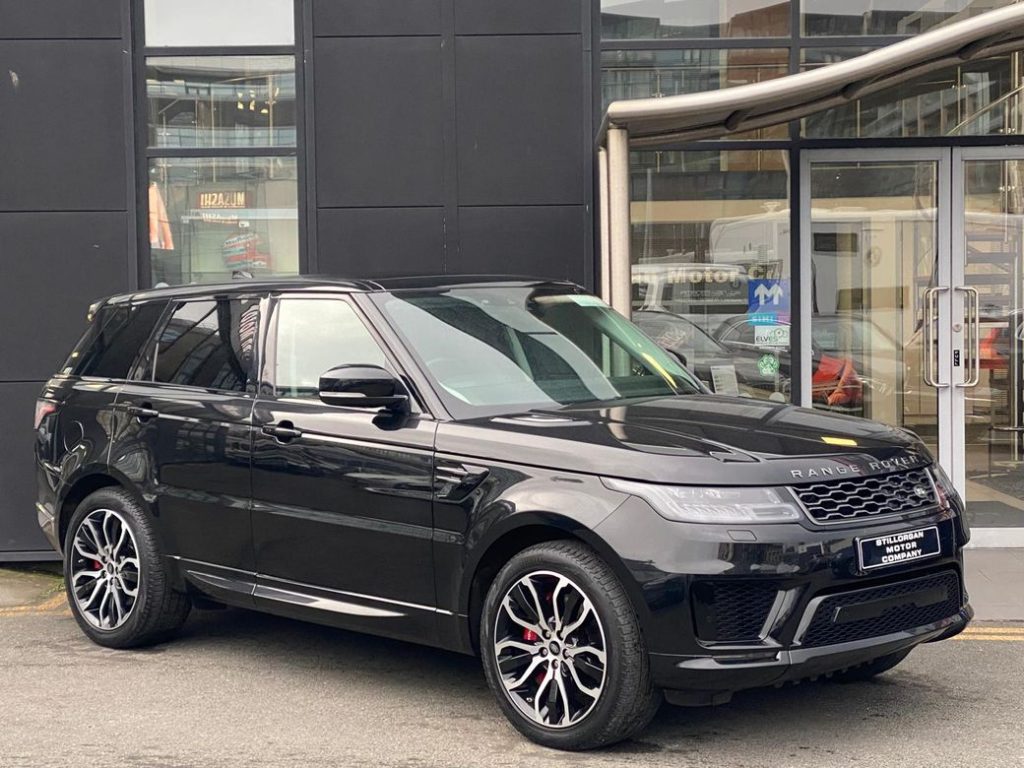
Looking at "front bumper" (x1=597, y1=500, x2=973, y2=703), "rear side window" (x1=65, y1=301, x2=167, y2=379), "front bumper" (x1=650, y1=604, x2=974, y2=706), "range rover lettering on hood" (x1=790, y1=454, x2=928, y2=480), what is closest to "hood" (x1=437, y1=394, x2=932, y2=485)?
"range rover lettering on hood" (x1=790, y1=454, x2=928, y2=480)

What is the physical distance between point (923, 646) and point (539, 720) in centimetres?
248

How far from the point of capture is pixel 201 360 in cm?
636

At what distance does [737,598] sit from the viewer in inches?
175

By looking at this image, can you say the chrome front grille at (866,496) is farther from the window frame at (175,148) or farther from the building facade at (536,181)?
the window frame at (175,148)

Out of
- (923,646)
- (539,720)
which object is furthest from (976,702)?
(539,720)

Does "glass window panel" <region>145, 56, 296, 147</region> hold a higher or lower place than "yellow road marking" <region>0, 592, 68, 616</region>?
higher

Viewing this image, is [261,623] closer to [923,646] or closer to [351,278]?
[351,278]

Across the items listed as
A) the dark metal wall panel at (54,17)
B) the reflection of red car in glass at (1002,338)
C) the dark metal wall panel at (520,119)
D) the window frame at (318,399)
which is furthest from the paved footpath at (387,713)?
the dark metal wall panel at (54,17)

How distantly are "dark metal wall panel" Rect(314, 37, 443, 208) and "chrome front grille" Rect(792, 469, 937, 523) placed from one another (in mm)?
4862

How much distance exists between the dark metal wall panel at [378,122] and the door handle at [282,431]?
3624 millimetres

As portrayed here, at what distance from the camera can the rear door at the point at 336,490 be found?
5215 millimetres

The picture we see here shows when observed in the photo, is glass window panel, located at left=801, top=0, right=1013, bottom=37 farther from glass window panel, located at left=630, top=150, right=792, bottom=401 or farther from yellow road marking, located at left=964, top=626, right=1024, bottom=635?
yellow road marking, located at left=964, top=626, right=1024, bottom=635

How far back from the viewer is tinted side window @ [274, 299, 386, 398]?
5.69 meters

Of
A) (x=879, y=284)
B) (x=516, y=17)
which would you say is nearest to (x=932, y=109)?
(x=879, y=284)
